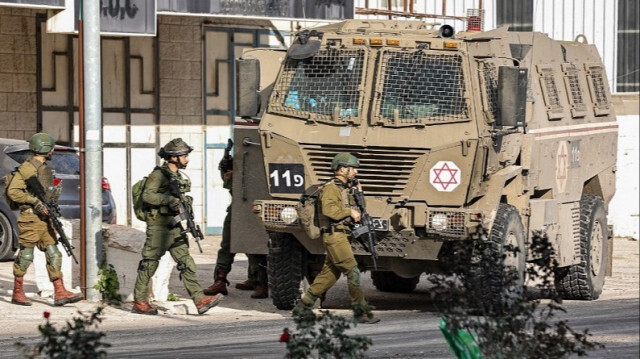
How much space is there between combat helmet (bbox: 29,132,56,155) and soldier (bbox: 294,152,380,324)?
308 cm

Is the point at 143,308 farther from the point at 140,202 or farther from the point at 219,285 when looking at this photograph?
the point at 219,285

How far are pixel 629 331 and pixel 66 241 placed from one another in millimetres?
10268

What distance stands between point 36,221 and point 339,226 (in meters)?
3.28

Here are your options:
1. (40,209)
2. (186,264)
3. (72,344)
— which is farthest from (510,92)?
(72,344)

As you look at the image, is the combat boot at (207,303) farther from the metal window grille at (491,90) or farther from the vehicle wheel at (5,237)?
the vehicle wheel at (5,237)

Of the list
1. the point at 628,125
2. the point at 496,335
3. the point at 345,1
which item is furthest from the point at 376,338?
the point at 628,125

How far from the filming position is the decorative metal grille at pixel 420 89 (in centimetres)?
1479

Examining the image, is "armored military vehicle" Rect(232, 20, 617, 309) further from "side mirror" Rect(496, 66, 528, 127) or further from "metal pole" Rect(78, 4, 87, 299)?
"metal pole" Rect(78, 4, 87, 299)

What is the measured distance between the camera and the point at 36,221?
1531 centimetres

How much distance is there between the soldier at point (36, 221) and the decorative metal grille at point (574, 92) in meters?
6.18

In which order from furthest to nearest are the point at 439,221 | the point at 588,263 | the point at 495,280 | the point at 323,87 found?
the point at 588,263 < the point at 323,87 < the point at 439,221 < the point at 495,280

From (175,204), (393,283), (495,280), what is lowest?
(393,283)

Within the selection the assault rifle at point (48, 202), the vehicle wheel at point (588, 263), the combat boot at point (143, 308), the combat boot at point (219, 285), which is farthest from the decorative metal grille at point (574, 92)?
the assault rifle at point (48, 202)

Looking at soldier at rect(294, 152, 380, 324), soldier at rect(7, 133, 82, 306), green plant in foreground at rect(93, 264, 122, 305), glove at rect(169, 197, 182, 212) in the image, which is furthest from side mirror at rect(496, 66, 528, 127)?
soldier at rect(7, 133, 82, 306)
